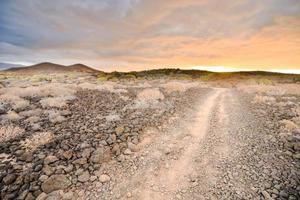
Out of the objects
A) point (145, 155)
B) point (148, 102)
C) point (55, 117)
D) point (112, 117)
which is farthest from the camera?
point (148, 102)

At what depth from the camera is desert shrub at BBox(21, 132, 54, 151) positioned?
690 cm

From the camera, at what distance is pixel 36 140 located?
7.31 m

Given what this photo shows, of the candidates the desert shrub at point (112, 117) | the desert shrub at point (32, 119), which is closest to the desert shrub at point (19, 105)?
the desert shrub at point (32, 119)

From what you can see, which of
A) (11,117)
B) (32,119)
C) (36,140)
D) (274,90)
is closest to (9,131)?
(32,119)

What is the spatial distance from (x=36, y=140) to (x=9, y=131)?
5.50 ft

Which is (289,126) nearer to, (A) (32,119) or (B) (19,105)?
(A) (32,119)

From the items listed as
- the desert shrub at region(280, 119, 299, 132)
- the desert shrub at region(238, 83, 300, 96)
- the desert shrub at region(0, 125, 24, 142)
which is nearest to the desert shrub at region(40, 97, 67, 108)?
the desert shrub at region(0, 125, 24, 142)

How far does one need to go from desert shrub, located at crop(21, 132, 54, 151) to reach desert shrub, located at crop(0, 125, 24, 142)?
0.80 metres

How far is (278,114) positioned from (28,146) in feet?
43.5

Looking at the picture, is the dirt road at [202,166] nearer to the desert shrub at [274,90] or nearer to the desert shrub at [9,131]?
the desert shrub at [9,131]

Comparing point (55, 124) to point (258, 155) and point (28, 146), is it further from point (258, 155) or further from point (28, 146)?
point (258, 155)

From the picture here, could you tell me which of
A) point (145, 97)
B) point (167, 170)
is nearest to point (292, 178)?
point (167, 170)

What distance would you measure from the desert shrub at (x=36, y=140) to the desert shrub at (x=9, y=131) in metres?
0.80

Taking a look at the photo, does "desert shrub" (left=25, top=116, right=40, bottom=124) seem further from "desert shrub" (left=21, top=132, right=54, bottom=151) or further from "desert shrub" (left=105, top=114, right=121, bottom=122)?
"desert shrub" (left=105, top=114, right=121, bottom=122)
